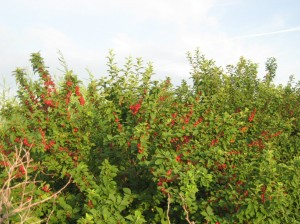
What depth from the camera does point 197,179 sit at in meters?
4.26

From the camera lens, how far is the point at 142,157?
16.0 feet

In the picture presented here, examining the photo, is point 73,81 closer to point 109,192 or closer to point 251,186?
point 109,192

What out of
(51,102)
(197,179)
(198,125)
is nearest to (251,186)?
(197,179)

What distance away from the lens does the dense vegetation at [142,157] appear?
167 inches

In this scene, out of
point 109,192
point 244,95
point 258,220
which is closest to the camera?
point 258,220

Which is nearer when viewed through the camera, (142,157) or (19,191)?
(142,157)

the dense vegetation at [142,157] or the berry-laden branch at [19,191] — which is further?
the dense vegetation at [142,157]

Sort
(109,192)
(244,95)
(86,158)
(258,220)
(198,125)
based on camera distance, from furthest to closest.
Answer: (244,95)
(86,158)
(198,125)
(109,192)
(258,220)

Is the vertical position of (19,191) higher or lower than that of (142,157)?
lower

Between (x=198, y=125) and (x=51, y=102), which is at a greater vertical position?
(x=51, y=102)

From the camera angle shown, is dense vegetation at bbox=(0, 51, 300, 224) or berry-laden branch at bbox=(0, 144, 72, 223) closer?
berry-laden branch at bbox=(0, 144, 72, 223)

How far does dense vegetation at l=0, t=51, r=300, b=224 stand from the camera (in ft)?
14.0

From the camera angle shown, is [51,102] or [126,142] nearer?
[126,142]

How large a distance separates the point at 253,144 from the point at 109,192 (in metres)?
2.39
